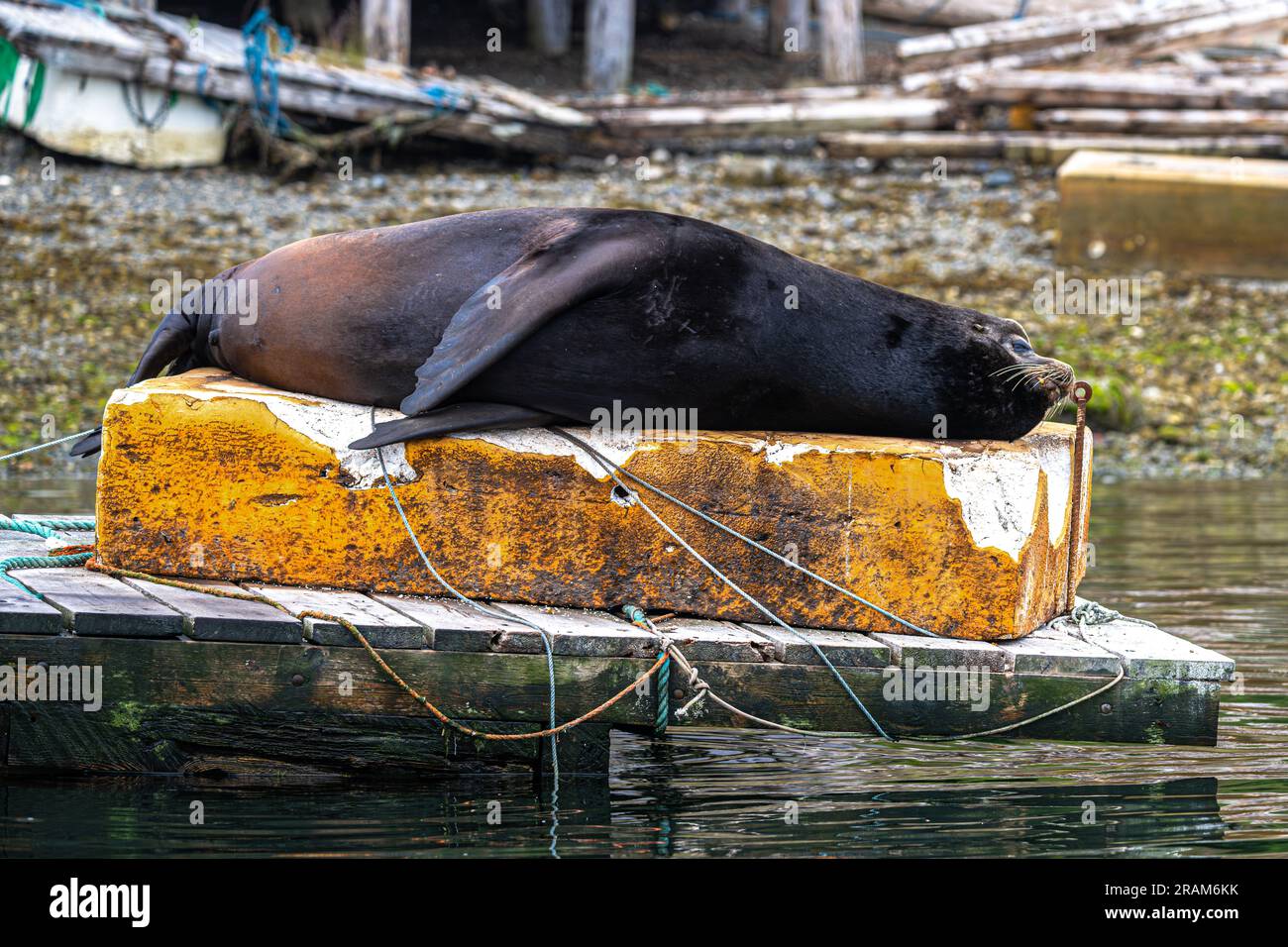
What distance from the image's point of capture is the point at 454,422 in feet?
17.3

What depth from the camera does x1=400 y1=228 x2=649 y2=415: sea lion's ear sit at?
5.16 metres

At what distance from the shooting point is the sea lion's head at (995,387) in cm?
564

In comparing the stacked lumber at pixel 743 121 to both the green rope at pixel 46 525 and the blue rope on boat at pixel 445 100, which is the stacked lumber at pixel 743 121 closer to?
the blue rope on boat at pixel 445 100

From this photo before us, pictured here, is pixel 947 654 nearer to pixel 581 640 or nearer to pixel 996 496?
pixel 996 496

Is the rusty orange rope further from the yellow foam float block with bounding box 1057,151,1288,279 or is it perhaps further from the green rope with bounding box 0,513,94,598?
the yellow foam float block with bounding box 1057,151,1288,279

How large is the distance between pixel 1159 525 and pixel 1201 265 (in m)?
5.56

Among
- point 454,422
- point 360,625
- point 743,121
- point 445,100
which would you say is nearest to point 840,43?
point 743,121

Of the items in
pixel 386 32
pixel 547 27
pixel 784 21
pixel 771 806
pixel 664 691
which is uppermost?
pixel 784 21

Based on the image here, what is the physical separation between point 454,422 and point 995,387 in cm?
177

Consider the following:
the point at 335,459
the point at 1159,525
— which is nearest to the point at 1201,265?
the point at 1159,525

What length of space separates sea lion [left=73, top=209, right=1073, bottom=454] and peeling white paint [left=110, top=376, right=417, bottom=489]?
3.8 inches

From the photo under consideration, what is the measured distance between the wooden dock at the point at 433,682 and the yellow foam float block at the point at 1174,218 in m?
10.2

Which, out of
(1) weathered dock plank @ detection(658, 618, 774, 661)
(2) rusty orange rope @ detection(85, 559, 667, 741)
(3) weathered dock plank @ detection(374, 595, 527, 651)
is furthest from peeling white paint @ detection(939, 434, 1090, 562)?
(3) weathered dock plank @ detection(374, 595, 527, 651)

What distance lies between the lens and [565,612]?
5.36 metres
